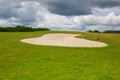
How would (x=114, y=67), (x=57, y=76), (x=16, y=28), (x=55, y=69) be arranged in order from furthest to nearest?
(x=16, y=28)
(x=114, y=67)
(x=55, y=69)
(x=57, y=76)

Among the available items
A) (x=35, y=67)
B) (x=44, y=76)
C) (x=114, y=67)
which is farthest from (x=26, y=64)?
(x=114, y=67)

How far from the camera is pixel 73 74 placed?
12.7 meters

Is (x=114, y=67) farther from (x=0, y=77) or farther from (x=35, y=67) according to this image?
(x=0, y=77)

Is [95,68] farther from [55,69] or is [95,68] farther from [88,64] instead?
[55,69]

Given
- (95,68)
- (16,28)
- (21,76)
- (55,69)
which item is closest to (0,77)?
(21,76)

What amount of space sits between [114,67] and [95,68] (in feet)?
4.53

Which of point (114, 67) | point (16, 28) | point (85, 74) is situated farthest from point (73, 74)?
point (16, 28)

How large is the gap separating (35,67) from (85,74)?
3.49 metres

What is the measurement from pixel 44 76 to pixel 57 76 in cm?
70

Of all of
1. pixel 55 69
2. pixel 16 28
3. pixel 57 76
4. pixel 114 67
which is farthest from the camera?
pixel 16 28

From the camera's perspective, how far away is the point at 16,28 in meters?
77.0

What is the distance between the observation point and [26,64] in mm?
15562

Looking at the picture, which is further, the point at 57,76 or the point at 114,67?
the point at 114,67

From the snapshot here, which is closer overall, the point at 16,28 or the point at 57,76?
the point at 57,76
